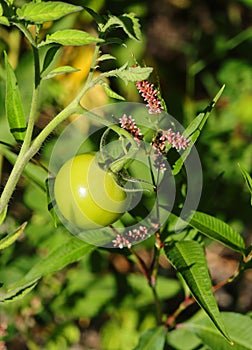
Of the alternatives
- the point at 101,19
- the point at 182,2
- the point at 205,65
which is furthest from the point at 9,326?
the point at 182,2

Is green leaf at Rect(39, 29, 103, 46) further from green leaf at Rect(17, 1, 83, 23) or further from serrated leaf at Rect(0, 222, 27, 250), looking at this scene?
serrated leaf at Rect(0, 222, 27, 250)

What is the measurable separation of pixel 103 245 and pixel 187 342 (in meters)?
0.42

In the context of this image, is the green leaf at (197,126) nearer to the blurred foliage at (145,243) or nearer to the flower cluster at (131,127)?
the flower cluster at (131,127)

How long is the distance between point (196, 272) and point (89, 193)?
25 centimetres

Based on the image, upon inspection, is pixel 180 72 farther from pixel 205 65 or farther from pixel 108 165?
pixel 108 165

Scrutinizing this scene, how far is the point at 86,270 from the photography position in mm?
2055

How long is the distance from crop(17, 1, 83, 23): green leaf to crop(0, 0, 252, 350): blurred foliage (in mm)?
479

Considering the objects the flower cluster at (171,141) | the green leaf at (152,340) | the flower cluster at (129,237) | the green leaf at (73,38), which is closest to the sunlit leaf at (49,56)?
the green leaf at (73,38)

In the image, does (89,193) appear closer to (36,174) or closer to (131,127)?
(131,127)

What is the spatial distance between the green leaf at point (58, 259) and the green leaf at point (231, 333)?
362 millimetres

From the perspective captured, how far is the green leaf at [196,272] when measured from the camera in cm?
116

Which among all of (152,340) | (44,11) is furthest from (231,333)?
(44,11)

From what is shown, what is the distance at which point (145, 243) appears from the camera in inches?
72.4

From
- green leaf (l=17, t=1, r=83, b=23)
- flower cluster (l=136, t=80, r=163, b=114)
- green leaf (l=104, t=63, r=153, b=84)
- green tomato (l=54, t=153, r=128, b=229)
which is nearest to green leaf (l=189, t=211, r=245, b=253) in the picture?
green tomato (l=54, t=153, r=128, b=229)
